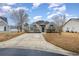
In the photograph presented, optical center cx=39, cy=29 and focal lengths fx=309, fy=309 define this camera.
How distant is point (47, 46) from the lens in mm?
4863

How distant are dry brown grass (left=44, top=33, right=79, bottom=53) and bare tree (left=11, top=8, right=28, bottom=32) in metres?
0.43

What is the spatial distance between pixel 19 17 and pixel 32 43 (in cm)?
46

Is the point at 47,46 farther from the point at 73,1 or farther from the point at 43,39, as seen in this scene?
the point at 73,1

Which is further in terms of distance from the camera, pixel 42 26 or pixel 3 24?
pixel 42 26

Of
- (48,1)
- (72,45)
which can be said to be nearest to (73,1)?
(48,1)

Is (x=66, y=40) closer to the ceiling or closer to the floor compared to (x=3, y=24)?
closer to the floor

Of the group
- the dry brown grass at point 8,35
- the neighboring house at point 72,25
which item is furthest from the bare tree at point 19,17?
the neighboring house at point 72,25

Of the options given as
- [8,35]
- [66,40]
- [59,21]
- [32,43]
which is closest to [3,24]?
[8,35]

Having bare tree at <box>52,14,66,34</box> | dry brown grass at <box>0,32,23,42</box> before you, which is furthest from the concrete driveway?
bare tree at <box>52,14,66,34</box>

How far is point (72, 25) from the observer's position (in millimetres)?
4867

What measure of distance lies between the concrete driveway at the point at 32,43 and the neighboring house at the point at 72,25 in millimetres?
347

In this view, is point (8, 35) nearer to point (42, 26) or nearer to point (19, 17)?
point (19, 17)

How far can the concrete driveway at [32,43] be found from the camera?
484 cm

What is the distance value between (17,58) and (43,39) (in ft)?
1.69
